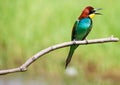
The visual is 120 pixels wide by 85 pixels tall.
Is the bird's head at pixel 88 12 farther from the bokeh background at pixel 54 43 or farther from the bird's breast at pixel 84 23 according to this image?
the bokeh background at pixel 54 43

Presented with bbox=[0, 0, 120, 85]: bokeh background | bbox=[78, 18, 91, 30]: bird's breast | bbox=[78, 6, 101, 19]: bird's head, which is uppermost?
bbox=[78, 6, 101, 19]: bird's head

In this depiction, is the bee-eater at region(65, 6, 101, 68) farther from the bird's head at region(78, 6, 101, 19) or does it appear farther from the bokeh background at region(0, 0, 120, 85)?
the bokeh background at region(0, 0, 120, 85)

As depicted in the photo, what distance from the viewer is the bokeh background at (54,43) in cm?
199

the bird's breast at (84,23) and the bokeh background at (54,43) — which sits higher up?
the bird's breast at (84,23)

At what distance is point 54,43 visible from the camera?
6.54 ft

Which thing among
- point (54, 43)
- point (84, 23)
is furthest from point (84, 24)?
point (54, 43)

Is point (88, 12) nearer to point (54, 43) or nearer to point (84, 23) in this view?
point (84, 23)

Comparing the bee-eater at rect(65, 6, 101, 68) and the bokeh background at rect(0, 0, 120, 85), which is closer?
the bee-eater at rect(65, 6, 101, 68)

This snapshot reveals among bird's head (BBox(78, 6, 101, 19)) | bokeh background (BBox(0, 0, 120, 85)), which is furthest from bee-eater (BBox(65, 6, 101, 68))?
bokeh background (BBox(0, 0, 120, 85))

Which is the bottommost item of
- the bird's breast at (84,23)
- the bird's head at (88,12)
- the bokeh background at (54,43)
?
the bokeh background at (54,43)

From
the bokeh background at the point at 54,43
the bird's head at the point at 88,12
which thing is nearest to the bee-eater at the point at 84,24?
the bird's head at the point at 88,12

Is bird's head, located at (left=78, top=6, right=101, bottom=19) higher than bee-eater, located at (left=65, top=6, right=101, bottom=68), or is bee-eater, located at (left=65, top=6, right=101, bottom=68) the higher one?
bird's head, located at (left=78, top=6, right=101, bottom=19)

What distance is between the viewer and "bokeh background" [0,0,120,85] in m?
1.99

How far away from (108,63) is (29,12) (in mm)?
389
